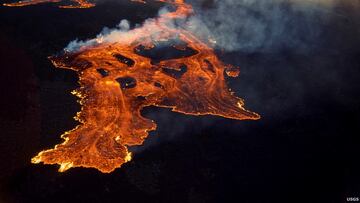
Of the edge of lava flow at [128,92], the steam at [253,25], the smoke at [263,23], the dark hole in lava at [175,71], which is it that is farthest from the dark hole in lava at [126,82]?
the smoke at [263,23]

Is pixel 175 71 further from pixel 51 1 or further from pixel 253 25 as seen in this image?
pixel 51 1

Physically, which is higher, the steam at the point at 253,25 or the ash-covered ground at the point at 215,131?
the steam at the point at 253,25

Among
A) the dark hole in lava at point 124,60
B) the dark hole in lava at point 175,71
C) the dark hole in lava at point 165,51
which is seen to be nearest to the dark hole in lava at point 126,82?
the dark hole in lava at point 124,60

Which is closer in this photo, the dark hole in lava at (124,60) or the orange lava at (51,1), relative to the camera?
the dark hole in lava at (124,60)

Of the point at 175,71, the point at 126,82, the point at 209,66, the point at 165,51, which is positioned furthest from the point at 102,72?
the point at 209,66

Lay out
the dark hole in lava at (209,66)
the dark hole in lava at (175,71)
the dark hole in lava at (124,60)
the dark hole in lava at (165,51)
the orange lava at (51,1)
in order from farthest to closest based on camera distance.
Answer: the orange lava at (51,1) < the dark hole in lava at (165,51) < the dark hole in lava at (209,66) < the dark hole in lava at (124,60) < the dark hole in lava at (175,71)

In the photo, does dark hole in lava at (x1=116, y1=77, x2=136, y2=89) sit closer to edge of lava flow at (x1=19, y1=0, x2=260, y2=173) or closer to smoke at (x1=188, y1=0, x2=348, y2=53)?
edge of lava flow at (x1=19, y1=0, x2=260, y2=173)

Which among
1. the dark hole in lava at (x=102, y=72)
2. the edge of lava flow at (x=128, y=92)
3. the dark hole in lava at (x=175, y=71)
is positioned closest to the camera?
the edge of lava flow at (x=128, y=92)

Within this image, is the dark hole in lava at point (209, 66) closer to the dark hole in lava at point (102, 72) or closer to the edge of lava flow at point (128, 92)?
the edge of lava flow at point (128, 92)
